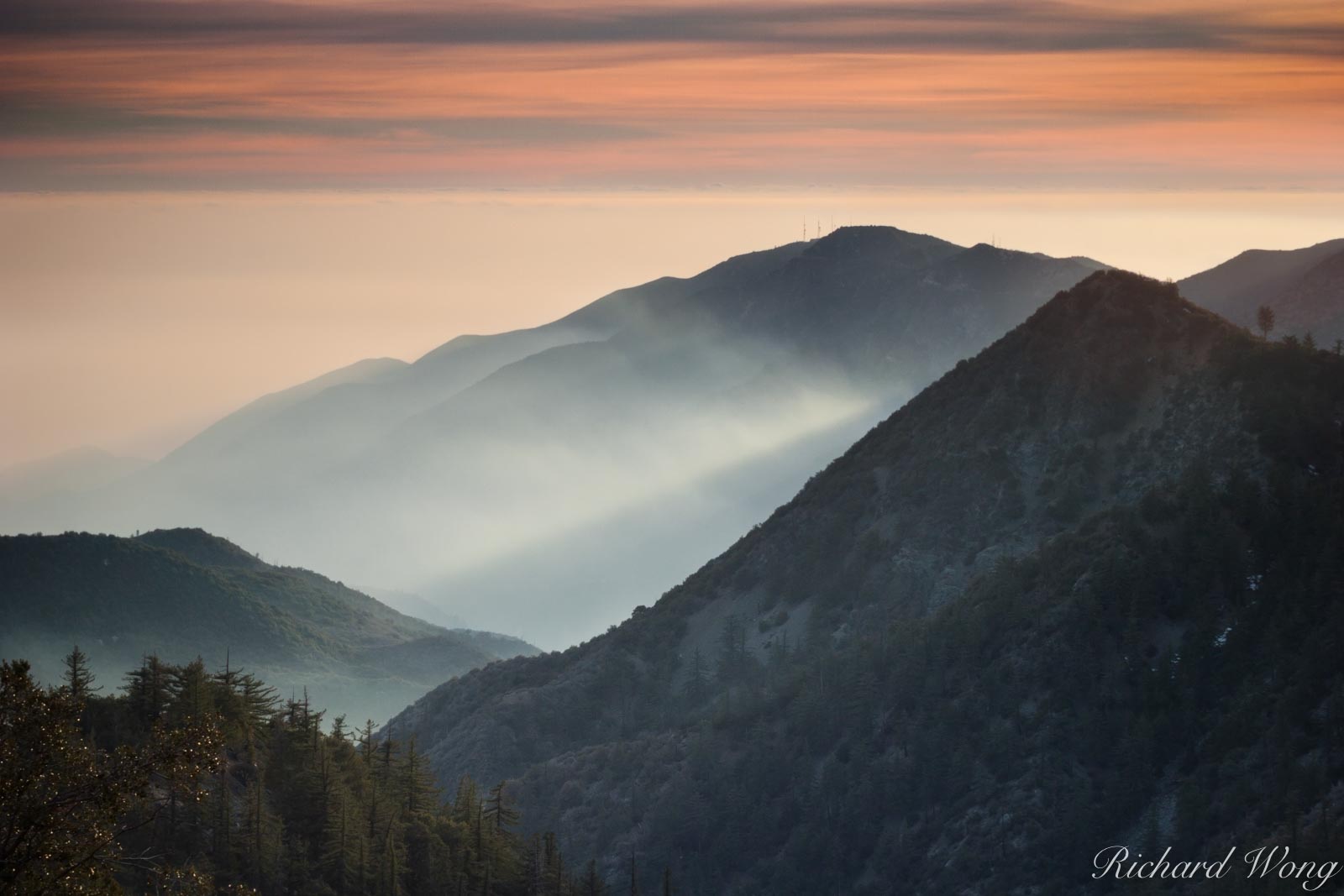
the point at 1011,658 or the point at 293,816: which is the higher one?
the point at 1011,658

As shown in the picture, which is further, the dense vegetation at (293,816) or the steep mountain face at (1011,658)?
the steep mountain face at (1011,658)

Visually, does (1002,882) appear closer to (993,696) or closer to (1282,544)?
(993,696)

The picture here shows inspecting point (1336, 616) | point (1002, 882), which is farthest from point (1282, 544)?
point (1002, 882)

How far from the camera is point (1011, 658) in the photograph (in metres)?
136

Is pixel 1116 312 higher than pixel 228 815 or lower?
higher

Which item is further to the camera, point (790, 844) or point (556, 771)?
point (556, 771)

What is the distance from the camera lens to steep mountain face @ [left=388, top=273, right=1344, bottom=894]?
120 meters

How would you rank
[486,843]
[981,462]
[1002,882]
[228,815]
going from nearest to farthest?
1. [228,815]
2. [486,843]
3. [1002,882]
4. [981,462]

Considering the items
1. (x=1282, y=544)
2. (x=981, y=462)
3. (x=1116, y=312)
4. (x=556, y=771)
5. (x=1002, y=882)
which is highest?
(x=1116, y=312)

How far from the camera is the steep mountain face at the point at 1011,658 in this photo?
120 m

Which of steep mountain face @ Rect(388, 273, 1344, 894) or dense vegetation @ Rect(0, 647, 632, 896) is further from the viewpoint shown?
steep mountain face @ Rect(388, 273, 1344, 894)

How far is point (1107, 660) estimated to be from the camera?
431 ft

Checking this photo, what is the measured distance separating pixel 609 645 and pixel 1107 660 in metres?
70.8

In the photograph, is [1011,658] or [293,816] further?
[1011,658]
